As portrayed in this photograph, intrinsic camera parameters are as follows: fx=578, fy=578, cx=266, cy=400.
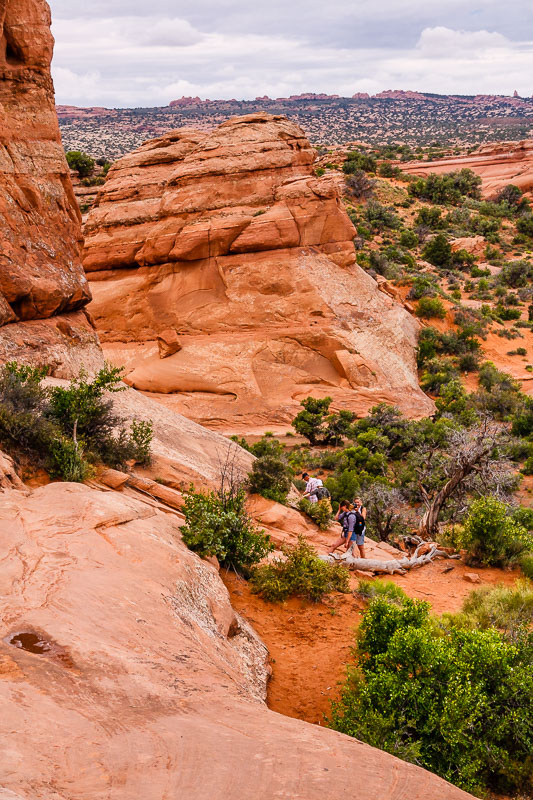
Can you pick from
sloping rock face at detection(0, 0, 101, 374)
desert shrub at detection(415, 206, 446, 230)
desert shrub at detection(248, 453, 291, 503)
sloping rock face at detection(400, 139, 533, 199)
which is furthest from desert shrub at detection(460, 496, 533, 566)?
sloping rock face at detection(400, 139, 533, 199)

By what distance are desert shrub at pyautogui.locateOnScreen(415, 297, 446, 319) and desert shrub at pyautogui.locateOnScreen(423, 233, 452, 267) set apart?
1039 cm

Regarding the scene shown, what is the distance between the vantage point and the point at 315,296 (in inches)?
915

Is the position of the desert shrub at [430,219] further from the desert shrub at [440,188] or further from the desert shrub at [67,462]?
the desert shrub at [67,462]

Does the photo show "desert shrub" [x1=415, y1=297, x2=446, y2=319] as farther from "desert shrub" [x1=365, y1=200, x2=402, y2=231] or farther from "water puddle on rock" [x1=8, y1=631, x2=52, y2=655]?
"water puddle on rock" [x1=8, y1=631, x2=52, y2=655]

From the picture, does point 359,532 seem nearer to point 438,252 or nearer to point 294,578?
point 294,578


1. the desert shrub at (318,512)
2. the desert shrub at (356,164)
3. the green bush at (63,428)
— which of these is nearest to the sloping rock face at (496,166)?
the desert shrub at (356,164)

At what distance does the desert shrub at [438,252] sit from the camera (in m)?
38.3

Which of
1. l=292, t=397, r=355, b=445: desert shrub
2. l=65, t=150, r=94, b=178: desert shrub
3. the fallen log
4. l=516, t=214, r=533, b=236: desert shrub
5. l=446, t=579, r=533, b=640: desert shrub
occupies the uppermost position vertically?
l=65, t=150, r=94, b=178: desert shrub

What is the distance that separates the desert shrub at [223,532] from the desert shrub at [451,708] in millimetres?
2626

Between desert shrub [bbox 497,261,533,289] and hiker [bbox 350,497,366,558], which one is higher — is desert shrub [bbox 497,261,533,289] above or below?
above

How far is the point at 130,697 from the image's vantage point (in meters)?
3.72

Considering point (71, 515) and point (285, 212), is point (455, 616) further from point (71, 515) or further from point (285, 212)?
point (285, 212)

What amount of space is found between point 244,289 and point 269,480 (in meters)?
13.6

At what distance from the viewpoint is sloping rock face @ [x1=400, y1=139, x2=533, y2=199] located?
54.6 metres
